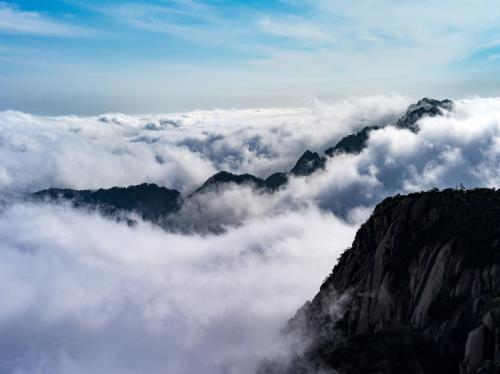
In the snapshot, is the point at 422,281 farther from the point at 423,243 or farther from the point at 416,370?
the point at 416,370

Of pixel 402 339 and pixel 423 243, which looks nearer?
pixel 402 339

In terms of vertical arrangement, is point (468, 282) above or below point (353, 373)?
above

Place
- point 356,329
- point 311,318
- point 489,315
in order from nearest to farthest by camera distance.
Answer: point 489,315 → point 356,329 → point 311,318

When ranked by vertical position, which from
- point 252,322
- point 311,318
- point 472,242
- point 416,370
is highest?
point 472,242

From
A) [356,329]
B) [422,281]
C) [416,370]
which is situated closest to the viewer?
[416,370]

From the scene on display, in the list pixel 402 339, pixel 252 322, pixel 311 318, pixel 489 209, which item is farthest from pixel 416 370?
pixel 252 322

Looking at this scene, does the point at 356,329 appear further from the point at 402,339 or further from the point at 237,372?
the point at 237,372

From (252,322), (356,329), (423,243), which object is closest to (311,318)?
(356,329)
